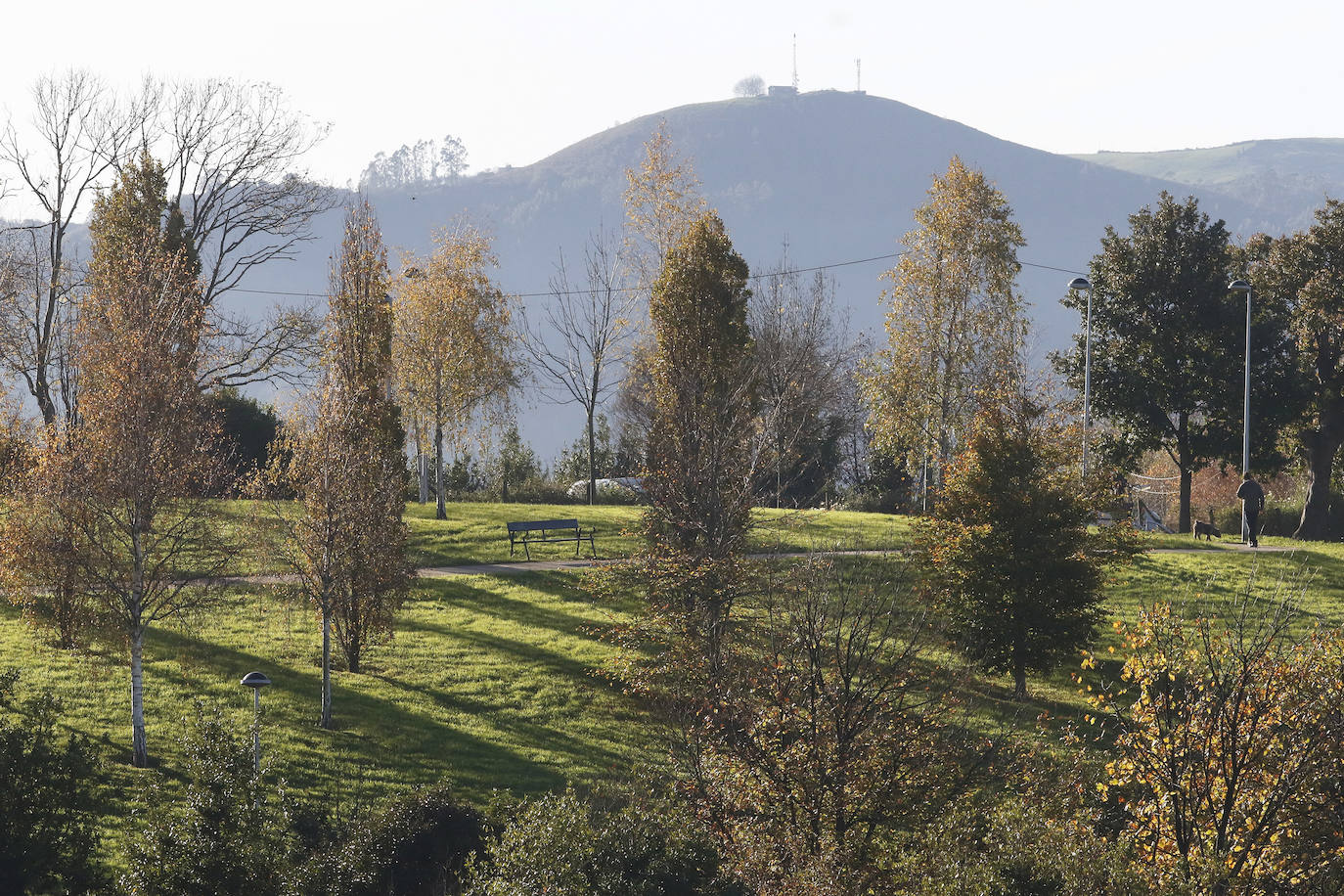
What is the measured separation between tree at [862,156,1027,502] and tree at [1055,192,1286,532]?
3100mm

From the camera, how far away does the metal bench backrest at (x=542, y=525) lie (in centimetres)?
2678

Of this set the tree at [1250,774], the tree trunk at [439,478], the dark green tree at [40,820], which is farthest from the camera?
the tree trunk at [439,478]

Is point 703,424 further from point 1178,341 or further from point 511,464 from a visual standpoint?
point 511,464

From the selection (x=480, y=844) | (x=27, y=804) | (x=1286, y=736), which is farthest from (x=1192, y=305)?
(x=27, y=804)

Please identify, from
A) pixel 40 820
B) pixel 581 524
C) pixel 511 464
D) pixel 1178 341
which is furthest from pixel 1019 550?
pixel 511 464

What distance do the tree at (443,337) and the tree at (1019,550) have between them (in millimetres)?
18250

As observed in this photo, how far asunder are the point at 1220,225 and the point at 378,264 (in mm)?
25338

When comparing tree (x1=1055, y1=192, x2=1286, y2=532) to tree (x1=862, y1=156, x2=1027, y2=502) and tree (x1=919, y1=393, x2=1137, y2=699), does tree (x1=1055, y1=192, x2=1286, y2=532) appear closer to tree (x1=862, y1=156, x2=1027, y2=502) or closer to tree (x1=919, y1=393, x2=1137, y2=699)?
tree (x1=862, y1=156, x2=1027, y2=502)

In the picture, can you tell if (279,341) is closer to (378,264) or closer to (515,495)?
(515,495)

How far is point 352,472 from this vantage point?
1728 cm

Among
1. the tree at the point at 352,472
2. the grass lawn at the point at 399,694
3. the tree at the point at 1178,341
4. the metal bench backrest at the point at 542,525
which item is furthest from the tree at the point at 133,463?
the tree at the point at 1178,341

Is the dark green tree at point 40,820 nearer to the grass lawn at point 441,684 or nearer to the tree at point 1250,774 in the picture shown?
the grass lawn at point 441,684

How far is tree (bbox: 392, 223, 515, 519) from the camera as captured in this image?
35.0 meters

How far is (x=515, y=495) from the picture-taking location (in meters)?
43.4
